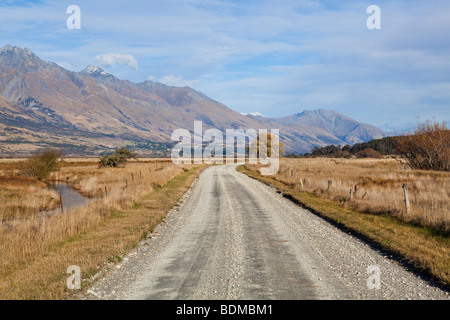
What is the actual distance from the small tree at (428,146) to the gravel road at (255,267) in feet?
92.8

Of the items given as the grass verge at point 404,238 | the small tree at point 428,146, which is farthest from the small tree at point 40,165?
A: the small tree at point 428,146

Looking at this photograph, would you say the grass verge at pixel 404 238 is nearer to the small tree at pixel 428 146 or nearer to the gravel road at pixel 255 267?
the gravel road at pixel 255 267

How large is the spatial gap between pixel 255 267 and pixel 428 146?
Result: 35.7 m

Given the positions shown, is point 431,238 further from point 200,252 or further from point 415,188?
point 415,188

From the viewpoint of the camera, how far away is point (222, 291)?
6992mm

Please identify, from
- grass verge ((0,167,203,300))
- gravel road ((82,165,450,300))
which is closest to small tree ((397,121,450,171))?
gravel road ((82,165,450,300))

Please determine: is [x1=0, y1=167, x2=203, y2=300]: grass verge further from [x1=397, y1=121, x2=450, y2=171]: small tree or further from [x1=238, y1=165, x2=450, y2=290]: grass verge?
[x1=397, y1=121, x2=450, y2=171]: small tree

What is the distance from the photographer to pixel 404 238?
11.2m

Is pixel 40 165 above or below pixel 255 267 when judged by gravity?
above

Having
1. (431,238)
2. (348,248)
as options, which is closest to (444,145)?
(431,238)

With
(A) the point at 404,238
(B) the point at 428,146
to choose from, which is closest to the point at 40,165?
(A) the point at 404,238

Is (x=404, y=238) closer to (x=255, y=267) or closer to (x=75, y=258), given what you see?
(x=255, y=267)

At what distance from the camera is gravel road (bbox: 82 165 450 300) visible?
6949mm

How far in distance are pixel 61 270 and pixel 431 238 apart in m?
11.1
